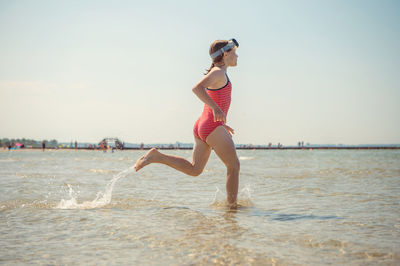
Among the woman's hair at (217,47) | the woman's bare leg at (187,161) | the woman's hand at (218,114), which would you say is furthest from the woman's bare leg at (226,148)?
the woman's hair at (217,47)

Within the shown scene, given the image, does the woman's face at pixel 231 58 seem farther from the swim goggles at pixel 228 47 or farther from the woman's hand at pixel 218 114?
the woman's hand at pixel 218 114

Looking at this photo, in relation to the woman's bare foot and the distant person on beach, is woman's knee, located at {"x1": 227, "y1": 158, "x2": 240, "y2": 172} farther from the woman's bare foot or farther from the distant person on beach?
the woman's bare foot

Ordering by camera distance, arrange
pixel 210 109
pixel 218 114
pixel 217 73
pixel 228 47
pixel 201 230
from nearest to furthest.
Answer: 1. pixel 201 230
2. pixel 218 114
3. pixel 217 73
4. pixel 210 109
5. pixel 228 47

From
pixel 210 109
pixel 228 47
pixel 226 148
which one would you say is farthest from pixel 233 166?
pixel 228 47

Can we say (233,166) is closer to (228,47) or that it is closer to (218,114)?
(218,114)

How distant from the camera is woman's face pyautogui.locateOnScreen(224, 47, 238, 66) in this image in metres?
4.33

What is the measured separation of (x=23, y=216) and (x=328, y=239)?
3.35 meters

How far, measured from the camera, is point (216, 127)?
4176 millimetres

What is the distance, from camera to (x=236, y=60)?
4.41 metres

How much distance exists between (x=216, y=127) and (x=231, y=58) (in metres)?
0.91

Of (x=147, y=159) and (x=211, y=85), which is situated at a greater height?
(x=211, y=85)

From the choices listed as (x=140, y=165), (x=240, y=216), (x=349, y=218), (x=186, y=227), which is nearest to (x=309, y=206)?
(x=349, y=218)

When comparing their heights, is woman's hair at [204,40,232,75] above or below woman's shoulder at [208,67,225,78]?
above

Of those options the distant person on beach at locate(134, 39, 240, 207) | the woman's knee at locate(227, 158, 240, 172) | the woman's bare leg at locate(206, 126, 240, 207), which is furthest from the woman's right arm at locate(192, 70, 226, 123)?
the woman's knee at locate(227, 158, 240, 172)
